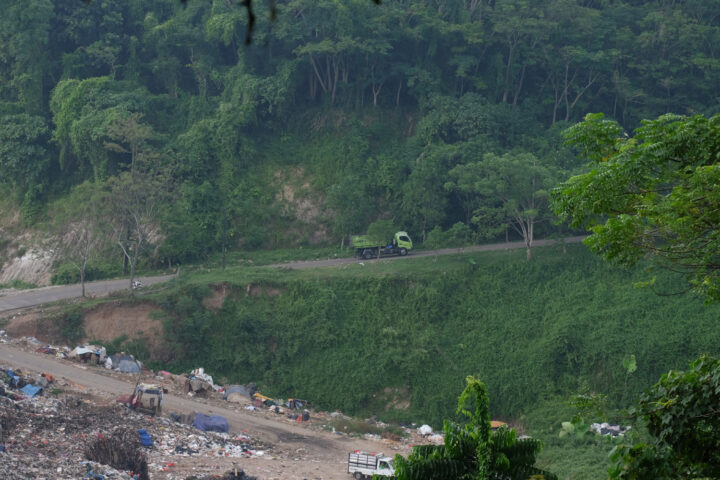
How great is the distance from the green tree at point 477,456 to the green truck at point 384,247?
23405 millimetres

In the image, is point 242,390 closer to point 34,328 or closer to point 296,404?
point 296,404

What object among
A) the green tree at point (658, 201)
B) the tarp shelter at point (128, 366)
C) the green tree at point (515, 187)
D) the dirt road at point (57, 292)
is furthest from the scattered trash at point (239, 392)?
the green tree at point (658, 201)

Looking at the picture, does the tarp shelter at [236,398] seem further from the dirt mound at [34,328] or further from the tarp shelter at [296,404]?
the dirt mound at [34,328]

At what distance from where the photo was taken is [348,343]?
26.2m

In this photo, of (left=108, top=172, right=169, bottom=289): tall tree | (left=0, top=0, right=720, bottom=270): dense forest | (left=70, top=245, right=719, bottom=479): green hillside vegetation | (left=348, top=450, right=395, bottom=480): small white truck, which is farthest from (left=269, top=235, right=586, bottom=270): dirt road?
(left=348, top=450, right=395, bottom=480): small white truck

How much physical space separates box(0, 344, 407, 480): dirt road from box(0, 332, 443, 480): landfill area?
0.10ft

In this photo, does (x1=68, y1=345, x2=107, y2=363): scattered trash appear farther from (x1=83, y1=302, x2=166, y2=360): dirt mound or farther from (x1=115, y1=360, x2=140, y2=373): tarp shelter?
(x1=83, y1=302, x2=166, y2=360): dirt mound

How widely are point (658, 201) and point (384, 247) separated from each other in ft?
70.8

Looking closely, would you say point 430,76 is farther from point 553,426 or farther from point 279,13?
point 553,426

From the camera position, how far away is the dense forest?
31.8 metres

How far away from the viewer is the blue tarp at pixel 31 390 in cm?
1978

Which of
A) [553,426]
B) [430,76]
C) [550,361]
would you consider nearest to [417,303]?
[550,361]

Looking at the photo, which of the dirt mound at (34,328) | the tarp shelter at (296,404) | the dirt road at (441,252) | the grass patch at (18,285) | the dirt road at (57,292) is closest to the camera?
the tarp shelter at (296,404)

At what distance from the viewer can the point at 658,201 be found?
873 cm
